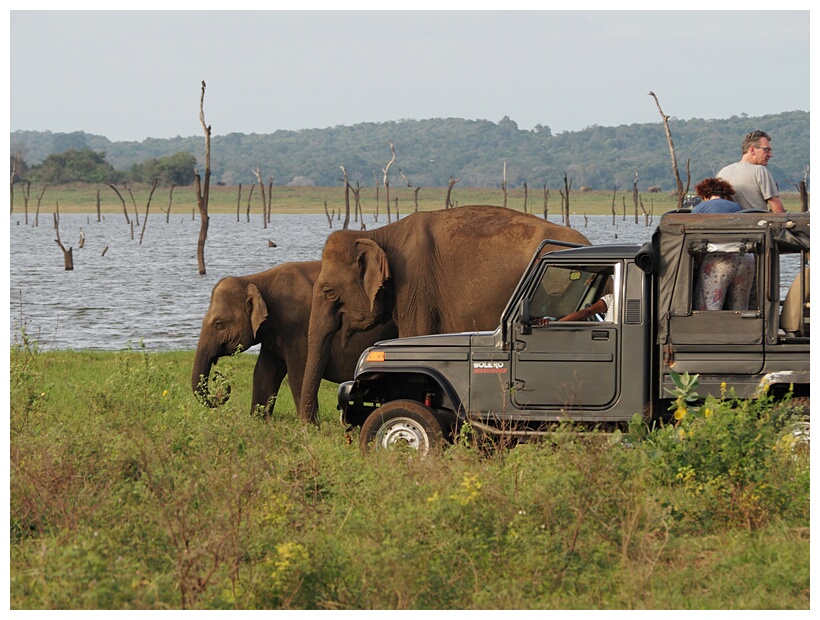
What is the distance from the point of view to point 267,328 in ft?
43.0

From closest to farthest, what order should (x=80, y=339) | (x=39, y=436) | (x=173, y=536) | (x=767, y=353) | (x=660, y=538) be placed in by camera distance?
(x=173, y=536)
(x=660, y=538)
(x=767, y=353)
(x=39, y=436)
(x=80, y=339)

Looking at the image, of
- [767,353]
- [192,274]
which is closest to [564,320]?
[767,353]

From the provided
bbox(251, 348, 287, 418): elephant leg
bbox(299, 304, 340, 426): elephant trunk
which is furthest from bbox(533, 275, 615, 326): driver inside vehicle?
bbox(251, 348, 287, 418): elephant leg

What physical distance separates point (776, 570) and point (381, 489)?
89.1 inches

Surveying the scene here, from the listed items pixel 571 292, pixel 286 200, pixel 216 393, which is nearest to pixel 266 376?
pixel 216 393

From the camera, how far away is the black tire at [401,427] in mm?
8656

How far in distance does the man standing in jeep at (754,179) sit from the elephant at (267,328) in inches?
186

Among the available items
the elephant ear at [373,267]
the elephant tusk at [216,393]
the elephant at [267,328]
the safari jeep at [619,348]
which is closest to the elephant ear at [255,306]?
the elephant at [267,328]

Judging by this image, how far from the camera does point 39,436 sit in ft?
30.1

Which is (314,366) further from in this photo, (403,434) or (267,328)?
(403,434)

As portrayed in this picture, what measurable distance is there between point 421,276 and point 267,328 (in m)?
2.01

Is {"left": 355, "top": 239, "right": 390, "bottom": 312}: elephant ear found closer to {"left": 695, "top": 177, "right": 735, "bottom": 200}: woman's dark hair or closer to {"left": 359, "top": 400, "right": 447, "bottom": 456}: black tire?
{"left": 359, "top": 400, "right": 447, "bottom": 456}: black tire

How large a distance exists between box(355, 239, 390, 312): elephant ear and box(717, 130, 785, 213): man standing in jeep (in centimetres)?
385

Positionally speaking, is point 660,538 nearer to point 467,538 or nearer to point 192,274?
point 467,538
